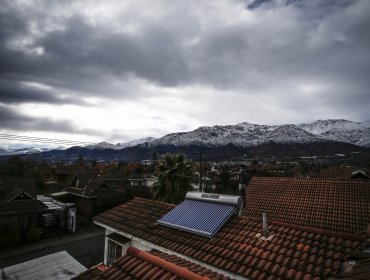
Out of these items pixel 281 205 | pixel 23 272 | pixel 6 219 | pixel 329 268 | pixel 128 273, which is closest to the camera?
pixel 128 273

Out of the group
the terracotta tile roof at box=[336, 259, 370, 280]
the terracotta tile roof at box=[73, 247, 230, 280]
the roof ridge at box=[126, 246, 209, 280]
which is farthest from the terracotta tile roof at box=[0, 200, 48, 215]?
the terracotta tile roof at box=[336, 259, 370, 280]

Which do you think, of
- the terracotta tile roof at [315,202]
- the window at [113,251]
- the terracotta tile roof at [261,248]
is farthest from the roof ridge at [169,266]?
the terracotta tile roof at [315,202]

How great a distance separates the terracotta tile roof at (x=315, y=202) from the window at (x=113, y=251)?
400 inches

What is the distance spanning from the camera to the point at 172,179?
78.0 feet

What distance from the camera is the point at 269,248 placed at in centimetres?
767

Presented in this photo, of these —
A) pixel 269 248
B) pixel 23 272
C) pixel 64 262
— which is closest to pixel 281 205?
pixel 269 248

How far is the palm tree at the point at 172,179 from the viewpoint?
23.5 meters

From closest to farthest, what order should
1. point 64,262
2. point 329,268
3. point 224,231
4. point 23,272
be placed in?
point 329,268
point 224,231
point 23,272
point 64,262

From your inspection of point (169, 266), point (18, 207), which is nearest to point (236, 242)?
point (169, 266)

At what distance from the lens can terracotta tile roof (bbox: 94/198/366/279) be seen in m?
6.59

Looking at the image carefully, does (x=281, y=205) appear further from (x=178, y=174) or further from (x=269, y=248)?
(x=269, y=248)

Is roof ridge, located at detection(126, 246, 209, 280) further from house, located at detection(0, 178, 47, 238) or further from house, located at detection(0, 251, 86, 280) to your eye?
house, located at detection(0, 178, 47, 238)

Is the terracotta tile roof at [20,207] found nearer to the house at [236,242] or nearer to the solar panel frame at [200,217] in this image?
the house at [236,242]

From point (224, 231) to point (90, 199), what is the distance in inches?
1365
